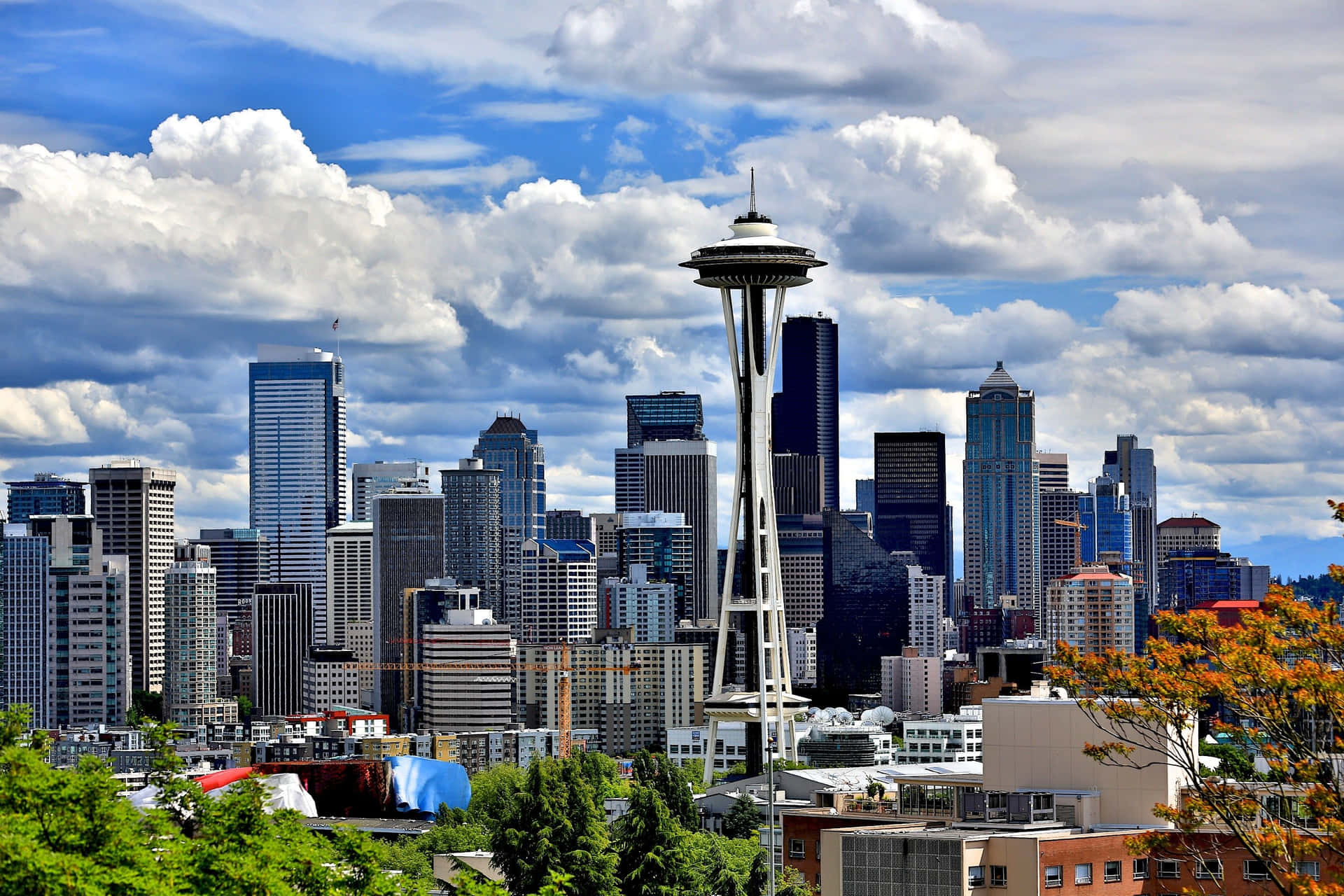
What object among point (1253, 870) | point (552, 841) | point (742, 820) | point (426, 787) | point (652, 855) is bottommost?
point (426, 787)

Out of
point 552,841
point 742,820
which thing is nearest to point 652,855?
point 552,841

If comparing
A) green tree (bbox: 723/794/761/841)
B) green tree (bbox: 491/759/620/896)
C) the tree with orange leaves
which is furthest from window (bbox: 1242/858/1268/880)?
green tree (bbox: 723/794/761/841)

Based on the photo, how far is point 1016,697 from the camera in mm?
63781

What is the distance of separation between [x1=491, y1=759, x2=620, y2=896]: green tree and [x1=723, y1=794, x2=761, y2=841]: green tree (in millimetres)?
27551

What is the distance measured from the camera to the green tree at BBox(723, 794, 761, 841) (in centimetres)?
13138

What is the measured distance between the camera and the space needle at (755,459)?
180 m

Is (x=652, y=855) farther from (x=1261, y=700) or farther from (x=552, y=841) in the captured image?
(x=1261, y=700)

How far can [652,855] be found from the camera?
88750 mm

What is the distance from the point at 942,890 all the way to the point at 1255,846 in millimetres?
15869

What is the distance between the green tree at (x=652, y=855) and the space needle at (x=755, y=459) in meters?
89.9

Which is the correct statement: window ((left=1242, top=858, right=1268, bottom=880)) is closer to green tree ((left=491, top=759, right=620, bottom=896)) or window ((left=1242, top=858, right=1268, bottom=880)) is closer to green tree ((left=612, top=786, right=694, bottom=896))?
green tree ((left=612, top=786, right=694, bottom=896))

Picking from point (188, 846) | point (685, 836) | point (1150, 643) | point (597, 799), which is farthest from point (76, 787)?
point (597, 799)

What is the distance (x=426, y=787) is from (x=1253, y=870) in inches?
5347

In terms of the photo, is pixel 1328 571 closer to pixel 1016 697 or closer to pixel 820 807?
pixel 1016 697
